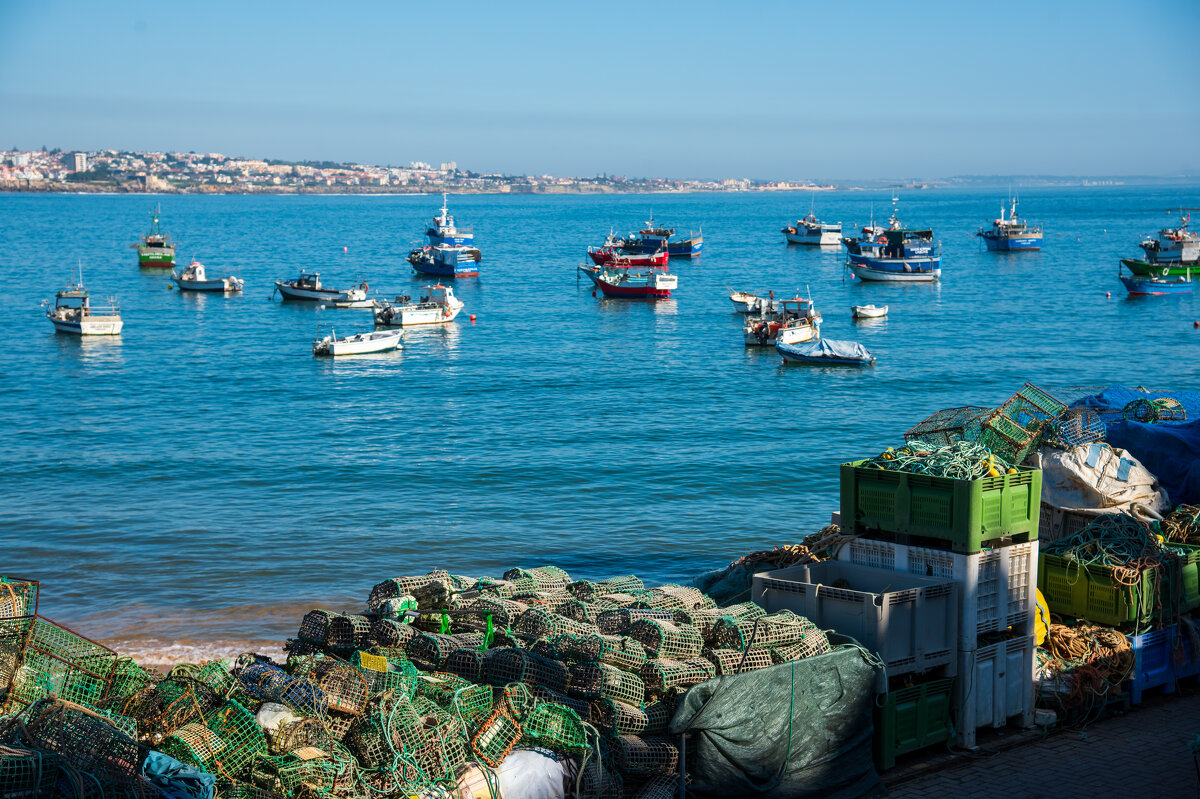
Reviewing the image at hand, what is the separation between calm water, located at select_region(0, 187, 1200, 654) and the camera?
2033 centimetres

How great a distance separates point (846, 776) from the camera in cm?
870

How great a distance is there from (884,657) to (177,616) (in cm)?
1169

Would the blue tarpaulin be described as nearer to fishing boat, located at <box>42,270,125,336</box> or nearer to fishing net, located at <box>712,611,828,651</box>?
fishing net, located at <box>712,611,828,651</box>

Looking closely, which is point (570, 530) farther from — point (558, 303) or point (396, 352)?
point (558, 303)

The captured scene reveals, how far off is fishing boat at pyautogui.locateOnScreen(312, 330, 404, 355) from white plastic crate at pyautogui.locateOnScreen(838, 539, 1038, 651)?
136ft

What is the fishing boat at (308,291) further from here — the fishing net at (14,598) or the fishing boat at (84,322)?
the fishing net at (14,598)

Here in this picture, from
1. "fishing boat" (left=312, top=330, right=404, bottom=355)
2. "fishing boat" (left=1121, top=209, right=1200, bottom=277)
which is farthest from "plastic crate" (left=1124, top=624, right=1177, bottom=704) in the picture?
"fishing boat" (left=1121, top=209, right=1200, bottom=277)

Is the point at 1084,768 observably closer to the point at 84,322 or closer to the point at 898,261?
the point at 84,322

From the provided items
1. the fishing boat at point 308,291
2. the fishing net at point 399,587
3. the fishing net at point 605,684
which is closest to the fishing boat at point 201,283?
the fishing boat at point 308,291

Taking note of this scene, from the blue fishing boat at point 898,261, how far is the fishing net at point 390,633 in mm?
73029

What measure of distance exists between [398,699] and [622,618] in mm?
2355

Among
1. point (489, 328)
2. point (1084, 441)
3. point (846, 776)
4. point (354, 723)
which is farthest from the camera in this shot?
point (489, 328)

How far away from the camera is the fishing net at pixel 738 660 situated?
8773mm

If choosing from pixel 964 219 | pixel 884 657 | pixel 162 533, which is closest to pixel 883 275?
pixel 162 533
